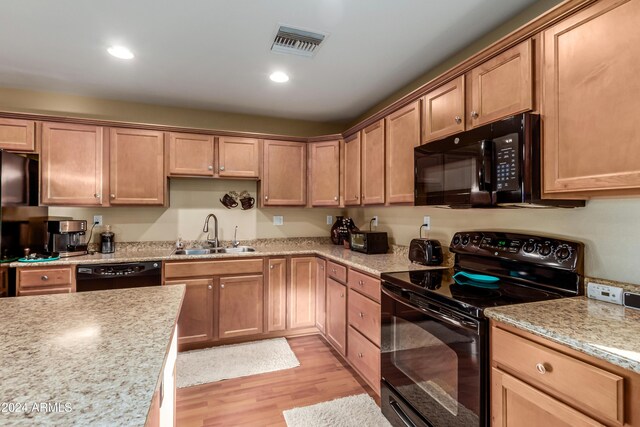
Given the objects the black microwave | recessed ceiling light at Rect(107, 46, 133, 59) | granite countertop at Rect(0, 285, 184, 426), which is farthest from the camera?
recessed ceiling light at Rect(107, 46, 133, 59)

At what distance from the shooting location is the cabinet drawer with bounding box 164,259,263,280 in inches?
112

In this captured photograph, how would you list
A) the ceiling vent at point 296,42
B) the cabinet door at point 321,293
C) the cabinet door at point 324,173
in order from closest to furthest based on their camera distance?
the ceiling vent at point 296,42, the cabinet door at point 321,293, the cabinet door at point 324,173

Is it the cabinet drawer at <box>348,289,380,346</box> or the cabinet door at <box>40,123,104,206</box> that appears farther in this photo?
the cabinet door at <box>40,123,104,206</box>

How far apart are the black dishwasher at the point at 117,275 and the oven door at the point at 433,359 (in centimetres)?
207

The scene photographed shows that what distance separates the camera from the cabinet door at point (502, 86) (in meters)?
1.51

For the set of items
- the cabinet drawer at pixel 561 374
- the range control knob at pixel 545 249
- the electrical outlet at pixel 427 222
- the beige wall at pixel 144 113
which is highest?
the beige wall at pixel 144 113

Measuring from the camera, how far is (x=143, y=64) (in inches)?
98.7

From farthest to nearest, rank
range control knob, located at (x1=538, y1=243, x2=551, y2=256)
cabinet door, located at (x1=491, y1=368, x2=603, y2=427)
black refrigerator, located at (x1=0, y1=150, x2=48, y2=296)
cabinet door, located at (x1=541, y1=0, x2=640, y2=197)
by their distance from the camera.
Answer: black refrigerator, located at (x1=0, y1=150, x2=48, y2=296)
range control knob, located at (x1=538, y1=243, x2=551, y2=256)
cabinet door, located at (x1=541, y1=0, x2=640, y2=197)
cabinet door, located at (x1=491, y1=368, x2=603, y2=427)

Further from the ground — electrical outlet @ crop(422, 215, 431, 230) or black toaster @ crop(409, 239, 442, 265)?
electrical outlet @ crop(422, 215, 431, 230)

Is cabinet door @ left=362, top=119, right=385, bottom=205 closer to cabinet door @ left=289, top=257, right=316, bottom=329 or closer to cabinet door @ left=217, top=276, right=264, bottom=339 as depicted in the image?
cabinet door @ left=289, top=257, right=316, bottom=329

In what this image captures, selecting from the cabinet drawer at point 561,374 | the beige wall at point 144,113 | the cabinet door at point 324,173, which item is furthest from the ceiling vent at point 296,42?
the cabinet drawer at point 561,374

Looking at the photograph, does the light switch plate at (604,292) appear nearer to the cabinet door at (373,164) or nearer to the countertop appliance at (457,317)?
the countertop appliance at (457,317)

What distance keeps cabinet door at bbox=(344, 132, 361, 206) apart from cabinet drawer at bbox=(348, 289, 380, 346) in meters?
1.06

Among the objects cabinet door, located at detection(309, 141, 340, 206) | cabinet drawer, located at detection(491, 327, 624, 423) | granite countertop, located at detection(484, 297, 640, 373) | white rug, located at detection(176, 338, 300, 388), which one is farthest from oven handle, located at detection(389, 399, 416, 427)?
cabinet door, located at detection(309, 141, 340, 206)
